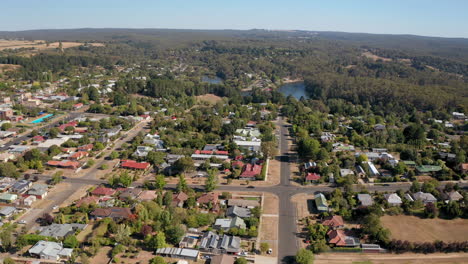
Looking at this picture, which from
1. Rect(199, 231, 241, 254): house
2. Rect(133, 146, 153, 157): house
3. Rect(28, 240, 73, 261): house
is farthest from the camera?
Rect(133, 146, 153, 157): house

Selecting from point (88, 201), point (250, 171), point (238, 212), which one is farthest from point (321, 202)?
point (88, 201)

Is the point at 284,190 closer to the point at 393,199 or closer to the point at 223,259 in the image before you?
the point at 393,199

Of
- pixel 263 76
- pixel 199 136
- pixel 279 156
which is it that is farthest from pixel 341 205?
pixel 263 76

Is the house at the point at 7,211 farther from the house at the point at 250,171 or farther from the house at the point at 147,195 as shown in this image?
the house at the point at 250,171

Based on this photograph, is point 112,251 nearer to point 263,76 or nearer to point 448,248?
point 448,248

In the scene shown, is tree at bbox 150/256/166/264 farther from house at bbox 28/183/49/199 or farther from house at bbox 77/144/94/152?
house at bbox 77/144/94/152

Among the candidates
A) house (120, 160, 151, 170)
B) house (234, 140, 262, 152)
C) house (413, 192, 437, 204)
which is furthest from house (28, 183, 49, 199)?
house (413, 192, 437, 204)
